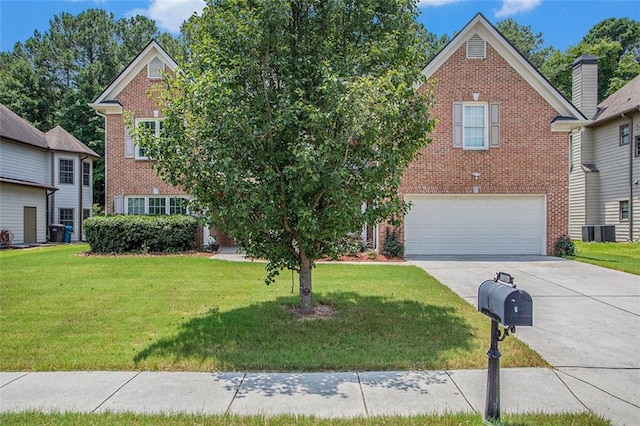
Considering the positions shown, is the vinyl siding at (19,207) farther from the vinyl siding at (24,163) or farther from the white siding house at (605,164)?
the white siding house at (605,164)

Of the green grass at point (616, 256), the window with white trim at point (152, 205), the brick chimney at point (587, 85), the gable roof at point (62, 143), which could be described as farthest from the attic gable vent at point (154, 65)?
the brick chimney at point (587, 85)

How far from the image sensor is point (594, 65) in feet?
75.4

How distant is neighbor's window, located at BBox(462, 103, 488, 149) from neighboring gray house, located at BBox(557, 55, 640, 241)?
8.75 m

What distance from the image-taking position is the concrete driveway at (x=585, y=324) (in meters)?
4.45

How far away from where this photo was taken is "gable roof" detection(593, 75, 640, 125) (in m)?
20.7

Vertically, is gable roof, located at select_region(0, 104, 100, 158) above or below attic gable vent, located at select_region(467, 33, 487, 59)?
below

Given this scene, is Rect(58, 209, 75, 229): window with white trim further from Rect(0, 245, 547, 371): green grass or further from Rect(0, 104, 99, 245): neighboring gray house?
Rect(0, 245, 547, 371): green grass

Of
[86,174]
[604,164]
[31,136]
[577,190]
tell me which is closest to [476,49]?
[604,164]

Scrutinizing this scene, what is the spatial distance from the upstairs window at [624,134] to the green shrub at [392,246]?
14218 millimetres

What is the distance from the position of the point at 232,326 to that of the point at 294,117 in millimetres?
3170

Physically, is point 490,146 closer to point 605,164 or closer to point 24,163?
point 605,164

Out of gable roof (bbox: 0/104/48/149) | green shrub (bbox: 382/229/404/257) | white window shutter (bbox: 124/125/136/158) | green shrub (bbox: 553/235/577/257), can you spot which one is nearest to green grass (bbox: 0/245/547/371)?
green shrub (bbox: 382/229/404/257)

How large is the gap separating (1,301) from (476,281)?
987 centimetres

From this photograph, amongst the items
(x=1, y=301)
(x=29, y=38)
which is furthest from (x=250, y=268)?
(x=29, y=38)
